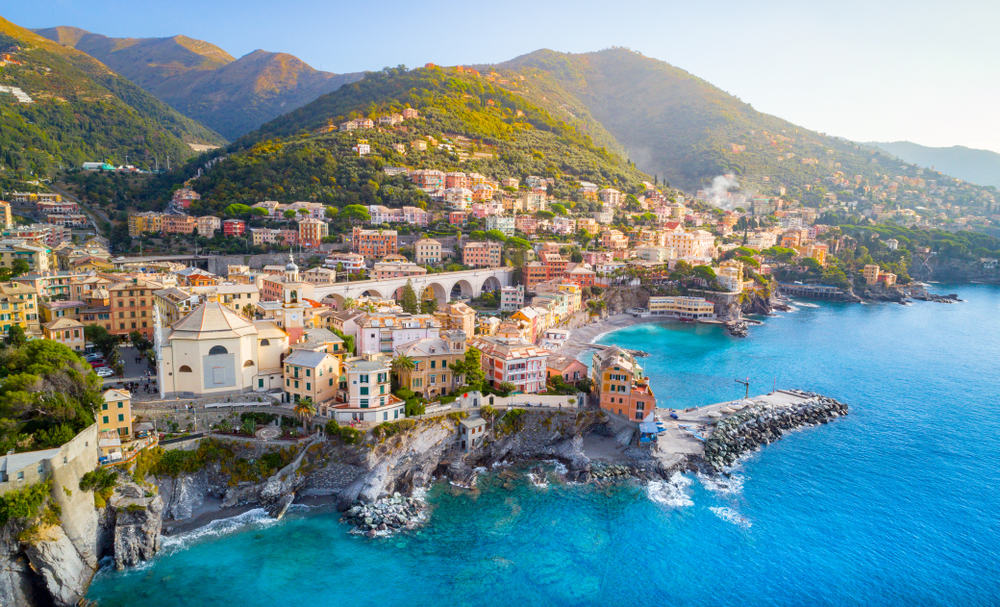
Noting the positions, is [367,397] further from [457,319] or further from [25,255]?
[25,255]

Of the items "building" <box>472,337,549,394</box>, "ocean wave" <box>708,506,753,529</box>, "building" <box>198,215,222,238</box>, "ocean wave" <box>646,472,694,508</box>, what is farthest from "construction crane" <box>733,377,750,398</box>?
"building" <box>198,215,222,238</box>

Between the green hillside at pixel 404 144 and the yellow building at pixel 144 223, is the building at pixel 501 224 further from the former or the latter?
→ the yellow building at pixel 144 223

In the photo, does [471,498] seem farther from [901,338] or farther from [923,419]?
[901,338]

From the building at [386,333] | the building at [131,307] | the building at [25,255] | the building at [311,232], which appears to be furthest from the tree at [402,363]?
the building at [311,232]

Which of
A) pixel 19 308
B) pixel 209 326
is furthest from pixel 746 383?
pixel 19 308

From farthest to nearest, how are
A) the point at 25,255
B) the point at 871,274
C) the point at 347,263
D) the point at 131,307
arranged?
the point at 871,274
the point at 347,263
the point at 25,255
the point at 131,307

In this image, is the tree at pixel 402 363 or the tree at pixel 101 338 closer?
the tree at pixel 402 363
